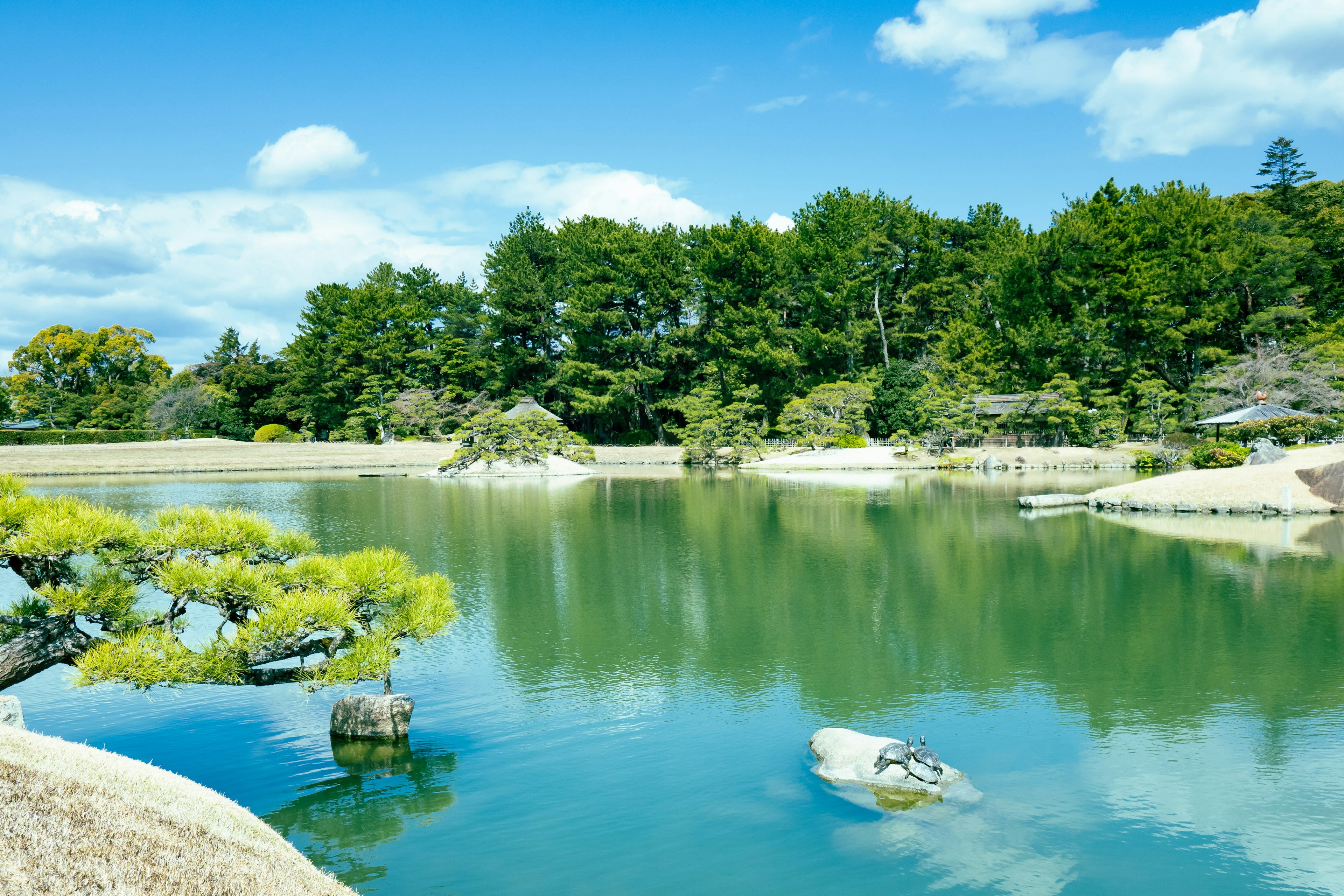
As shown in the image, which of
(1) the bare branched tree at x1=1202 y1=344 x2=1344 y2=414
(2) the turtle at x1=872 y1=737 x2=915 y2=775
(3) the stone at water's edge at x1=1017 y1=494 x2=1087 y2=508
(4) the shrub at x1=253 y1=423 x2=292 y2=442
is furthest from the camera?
(4) the shrub at x1=253 y1=423 x2=292 y2=442

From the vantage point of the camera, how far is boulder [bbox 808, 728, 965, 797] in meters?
5.25

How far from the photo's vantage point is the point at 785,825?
4.94 metres

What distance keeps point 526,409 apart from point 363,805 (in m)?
36.4

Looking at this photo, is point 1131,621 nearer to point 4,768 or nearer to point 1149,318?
point 4,768

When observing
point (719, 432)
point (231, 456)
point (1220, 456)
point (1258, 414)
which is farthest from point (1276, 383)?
point (231, 456)

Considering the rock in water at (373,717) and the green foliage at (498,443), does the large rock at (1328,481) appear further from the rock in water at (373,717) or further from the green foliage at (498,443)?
the green foliage at (498,443)

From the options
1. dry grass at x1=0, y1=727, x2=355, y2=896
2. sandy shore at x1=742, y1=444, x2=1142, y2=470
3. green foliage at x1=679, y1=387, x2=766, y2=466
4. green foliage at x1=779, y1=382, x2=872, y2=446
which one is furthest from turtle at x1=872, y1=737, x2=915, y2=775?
green foliage at x1=679, y1=387, x2=766, y2=466

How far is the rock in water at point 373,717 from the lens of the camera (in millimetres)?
6195

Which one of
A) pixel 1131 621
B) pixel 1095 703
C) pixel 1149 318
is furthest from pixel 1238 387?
pixel 1095 703

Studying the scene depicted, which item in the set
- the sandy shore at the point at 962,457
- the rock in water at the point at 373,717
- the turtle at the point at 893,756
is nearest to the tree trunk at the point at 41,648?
the rock in water at the point at 373,717

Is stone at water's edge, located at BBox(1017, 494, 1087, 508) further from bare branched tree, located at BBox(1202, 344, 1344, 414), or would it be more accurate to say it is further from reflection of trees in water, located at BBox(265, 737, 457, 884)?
reflection of trees in water, located at BBox(265, 737, 457, 884)

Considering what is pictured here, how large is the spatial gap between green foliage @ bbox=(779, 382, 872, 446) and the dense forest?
199cm

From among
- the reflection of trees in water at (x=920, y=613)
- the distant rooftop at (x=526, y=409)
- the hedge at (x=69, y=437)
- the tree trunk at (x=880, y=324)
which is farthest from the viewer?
the hedge at (x=69, y=437)

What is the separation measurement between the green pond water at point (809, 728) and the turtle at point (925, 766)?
258 mm
